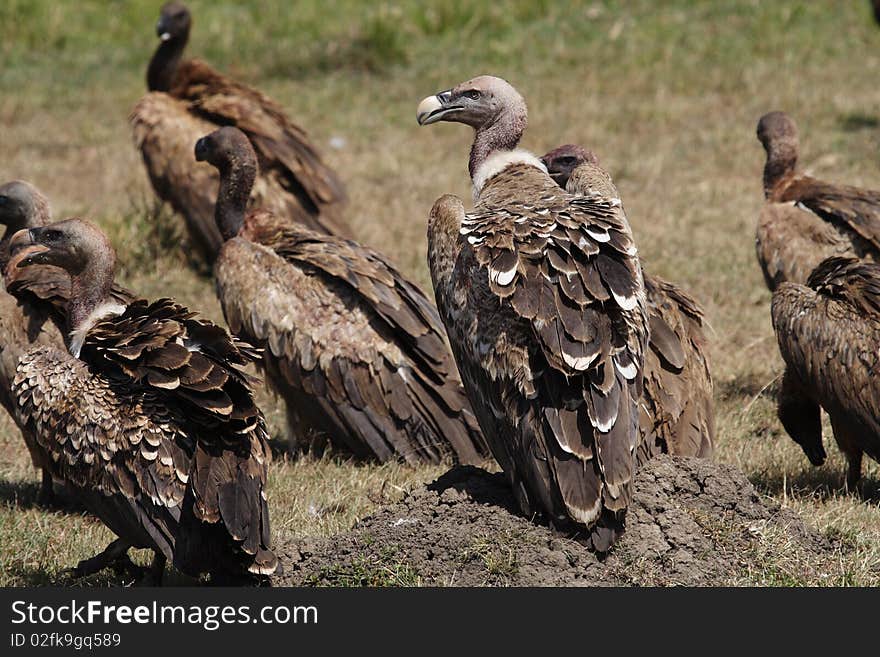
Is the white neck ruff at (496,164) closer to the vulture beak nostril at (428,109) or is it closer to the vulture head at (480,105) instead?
the vulture head at (480,105)

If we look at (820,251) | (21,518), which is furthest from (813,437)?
(21,518)

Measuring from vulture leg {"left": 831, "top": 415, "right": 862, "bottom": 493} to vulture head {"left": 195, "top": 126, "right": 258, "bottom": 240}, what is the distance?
12.1ft

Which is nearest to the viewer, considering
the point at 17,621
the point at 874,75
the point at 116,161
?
the point at 17,621

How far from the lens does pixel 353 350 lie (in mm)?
7016

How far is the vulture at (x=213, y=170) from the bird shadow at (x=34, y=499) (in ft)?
11.6

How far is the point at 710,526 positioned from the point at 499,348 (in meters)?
1.05

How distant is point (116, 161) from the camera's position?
512 inches

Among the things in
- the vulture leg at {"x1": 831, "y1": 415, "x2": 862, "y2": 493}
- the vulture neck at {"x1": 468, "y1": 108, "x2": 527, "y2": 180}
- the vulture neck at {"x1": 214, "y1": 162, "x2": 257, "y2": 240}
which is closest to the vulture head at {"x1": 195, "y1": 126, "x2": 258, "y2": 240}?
the vulture neck at {"x1": 214, "y1": 162, "x2": 257, "y2": 240}

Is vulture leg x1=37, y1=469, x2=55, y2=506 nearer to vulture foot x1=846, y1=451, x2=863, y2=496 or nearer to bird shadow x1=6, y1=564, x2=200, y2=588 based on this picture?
bird shadow x1=6, y1=564, x2=200, y2=588

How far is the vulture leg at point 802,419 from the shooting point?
6.50 metres

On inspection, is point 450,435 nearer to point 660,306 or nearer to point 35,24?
point 660,306

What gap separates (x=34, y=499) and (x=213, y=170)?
4.26 m

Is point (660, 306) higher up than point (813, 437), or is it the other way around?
point (660, 306)

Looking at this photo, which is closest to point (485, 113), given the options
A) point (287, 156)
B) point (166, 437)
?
point (166, 437)
